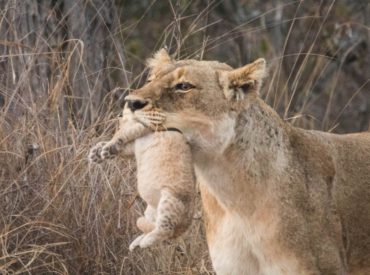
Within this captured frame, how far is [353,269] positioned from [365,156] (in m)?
0.60

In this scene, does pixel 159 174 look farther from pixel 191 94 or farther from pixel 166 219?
pixel 191 94

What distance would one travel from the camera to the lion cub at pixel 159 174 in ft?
16.2

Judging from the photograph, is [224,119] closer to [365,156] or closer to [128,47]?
[365,156]

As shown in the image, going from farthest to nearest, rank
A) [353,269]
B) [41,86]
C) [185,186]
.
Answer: [41,86] → [353,269] → [185,186]

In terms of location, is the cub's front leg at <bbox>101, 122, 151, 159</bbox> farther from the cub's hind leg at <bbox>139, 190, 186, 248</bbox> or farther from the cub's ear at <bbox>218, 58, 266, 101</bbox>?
the cub's ear at <bbox>218, 58, 266, 101</bbox>

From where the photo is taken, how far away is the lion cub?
4.94 m

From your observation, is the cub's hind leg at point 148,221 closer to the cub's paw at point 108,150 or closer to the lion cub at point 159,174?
the lion cub at point 159,174

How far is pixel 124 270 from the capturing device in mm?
6492

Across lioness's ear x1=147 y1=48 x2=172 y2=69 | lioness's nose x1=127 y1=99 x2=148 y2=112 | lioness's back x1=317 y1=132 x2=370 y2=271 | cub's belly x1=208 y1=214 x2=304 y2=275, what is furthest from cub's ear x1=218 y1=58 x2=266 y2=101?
lioness's back x1=317 y1=132 x2=370 y2=271

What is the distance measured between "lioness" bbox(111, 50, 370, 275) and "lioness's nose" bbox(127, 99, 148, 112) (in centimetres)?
10

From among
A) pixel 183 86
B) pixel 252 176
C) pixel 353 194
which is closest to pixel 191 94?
pixel 183 86

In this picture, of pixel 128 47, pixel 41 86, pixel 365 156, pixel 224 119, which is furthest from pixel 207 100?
pixel 128 47

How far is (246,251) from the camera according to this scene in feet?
18.4

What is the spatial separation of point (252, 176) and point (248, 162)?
0.23 feet
